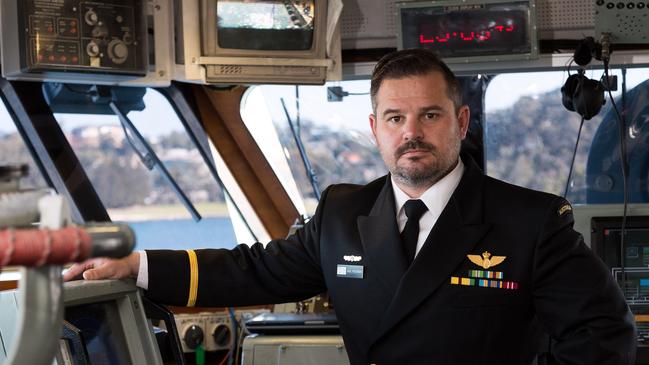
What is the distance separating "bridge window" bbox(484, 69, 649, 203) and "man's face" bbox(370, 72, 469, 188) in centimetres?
183

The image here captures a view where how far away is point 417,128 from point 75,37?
1.43 m

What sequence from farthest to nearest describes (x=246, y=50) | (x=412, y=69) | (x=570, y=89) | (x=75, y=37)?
(x=570, y=89) → (x=246, y=50) → (x=75, y=37) → (x=412, y=69)

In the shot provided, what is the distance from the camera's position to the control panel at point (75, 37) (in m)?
3.12

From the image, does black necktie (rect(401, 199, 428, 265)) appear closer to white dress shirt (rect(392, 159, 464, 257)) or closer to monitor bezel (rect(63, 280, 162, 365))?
white dress shirt (rect(392, 159, 464, 257))

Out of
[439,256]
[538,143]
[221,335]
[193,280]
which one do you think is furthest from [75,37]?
[538,143]

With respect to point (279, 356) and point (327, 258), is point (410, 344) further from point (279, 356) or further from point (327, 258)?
point (279, 356)

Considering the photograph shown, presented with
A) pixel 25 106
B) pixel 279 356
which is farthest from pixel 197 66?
pixel 279 356

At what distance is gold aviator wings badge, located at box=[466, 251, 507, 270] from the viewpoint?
2.34 metres

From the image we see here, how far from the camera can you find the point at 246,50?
3.52 meters

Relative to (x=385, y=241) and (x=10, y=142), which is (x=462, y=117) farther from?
(x=10, y=142)

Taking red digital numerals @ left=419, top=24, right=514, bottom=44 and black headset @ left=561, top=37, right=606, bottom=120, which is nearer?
black headset @ left=561, top=37, right=606, bottom=120

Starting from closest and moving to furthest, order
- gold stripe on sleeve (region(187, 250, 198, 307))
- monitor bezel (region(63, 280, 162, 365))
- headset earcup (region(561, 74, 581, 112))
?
monitor bezel (region(63, 280, 162, 365))
gold stripe on sleeve (region(187, 250, 198, 307))
headset earcup (region(561, 74, 581, 112))

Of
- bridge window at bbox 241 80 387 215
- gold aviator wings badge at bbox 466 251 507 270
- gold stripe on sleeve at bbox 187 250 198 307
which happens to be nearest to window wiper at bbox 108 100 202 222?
bridge window at bbox 241 80 387 215

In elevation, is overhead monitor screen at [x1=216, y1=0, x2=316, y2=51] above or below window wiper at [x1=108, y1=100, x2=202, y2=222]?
above
